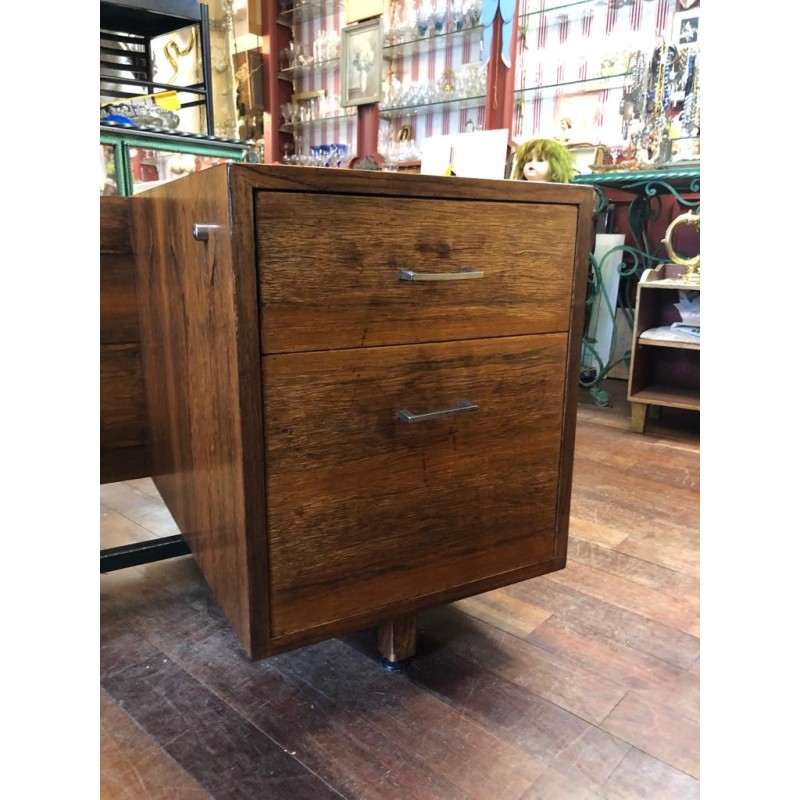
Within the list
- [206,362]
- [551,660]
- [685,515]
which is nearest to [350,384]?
[206,362]

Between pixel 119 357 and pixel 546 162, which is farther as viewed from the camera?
pixel 546 162

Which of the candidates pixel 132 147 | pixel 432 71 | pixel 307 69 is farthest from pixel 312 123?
pixel 132 147

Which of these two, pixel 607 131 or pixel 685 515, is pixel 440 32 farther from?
pixel 685 515

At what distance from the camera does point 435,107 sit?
321 centimetres

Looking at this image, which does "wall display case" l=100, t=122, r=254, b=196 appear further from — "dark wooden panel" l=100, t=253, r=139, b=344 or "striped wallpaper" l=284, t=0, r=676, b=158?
"striped wallpaper" l=284, t=0, r=676, b=158

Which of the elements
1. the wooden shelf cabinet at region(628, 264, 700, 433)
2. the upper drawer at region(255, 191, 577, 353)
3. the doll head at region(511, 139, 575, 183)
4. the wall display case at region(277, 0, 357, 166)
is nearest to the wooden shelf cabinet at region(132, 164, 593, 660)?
the upper drawer at region(255, 191, 577, 353)

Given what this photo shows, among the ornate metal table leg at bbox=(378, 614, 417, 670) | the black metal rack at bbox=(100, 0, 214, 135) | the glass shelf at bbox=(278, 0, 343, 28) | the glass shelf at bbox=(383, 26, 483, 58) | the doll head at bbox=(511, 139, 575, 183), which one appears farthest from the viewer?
the glass shelf at bbox=(278, 0, 343, 28)

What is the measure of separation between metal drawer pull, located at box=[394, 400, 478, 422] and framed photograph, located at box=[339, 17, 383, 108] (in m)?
3.05

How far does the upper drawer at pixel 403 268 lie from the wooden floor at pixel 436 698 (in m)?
0.45

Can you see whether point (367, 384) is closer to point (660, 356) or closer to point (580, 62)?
point (660, 356)

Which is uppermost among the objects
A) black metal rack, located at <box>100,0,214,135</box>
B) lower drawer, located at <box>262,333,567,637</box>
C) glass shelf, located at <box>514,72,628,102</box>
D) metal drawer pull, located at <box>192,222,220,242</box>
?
glass shelf, located at <box>514,72,628,102</box>

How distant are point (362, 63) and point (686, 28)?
5.63 ft

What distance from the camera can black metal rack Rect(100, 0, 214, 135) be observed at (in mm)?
1561
